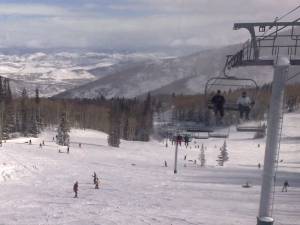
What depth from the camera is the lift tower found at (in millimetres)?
13477

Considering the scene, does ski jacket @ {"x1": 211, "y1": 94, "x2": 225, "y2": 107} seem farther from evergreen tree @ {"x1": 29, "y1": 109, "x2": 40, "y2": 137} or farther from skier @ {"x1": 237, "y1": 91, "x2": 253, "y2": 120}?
evergreen tree @ {"x1": 29, "y1": 109, "x2": 40, "y2": 137}

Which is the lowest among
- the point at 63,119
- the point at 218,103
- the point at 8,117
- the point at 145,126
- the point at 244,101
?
the point at 145,126

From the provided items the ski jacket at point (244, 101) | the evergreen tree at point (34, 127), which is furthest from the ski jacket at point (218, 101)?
the evergreen tree at point (34, 127)

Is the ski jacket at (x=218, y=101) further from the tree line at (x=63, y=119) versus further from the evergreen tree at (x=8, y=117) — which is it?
the evergreen tree at (x=8, y=117)

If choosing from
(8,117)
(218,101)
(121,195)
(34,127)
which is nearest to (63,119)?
(8,117)

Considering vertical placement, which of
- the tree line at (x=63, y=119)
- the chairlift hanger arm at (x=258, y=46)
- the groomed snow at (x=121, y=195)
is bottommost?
the groomed snow at (x=121, y=195)

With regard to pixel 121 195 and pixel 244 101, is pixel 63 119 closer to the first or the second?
pixel 121 195

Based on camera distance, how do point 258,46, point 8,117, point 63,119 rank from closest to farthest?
point 258,46 → point 63,119 → point 8,117

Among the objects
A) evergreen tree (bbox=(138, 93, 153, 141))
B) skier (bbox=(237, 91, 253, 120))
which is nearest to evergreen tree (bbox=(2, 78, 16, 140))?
evergreen tree (bbox=(138, 93, 153, 141))

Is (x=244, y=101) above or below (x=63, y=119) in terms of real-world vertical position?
above

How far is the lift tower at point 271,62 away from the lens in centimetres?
1348

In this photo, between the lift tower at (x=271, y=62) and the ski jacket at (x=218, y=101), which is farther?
the ski jacket at (x=218, y=101)

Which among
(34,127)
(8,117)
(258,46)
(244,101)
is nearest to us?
(258,46)

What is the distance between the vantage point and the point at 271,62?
13.9 meters
